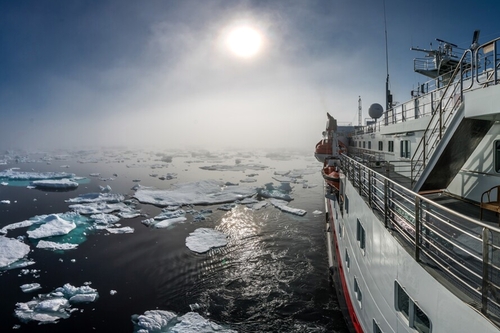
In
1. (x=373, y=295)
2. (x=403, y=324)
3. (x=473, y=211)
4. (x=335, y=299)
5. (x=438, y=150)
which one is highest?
(x=438, y=150)

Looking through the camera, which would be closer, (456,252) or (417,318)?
(456,252)

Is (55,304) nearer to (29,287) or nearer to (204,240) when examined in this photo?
(29,287)

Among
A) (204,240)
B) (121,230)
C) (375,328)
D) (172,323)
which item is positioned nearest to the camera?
(375,328)

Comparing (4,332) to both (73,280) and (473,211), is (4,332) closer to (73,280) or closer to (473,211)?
(73,280)

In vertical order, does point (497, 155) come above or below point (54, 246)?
above

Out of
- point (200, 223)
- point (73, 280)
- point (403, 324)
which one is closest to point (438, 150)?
point (403, 324)

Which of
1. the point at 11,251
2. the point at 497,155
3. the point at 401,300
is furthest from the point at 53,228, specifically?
the point at 497,155

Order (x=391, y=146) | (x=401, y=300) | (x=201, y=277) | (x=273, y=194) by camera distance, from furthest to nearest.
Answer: (x=273, y=194) → (x=201, y=277) → (x=391, y=146) → (x=401, y=300)

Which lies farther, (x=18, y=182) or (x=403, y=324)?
(x=18, y=182)
